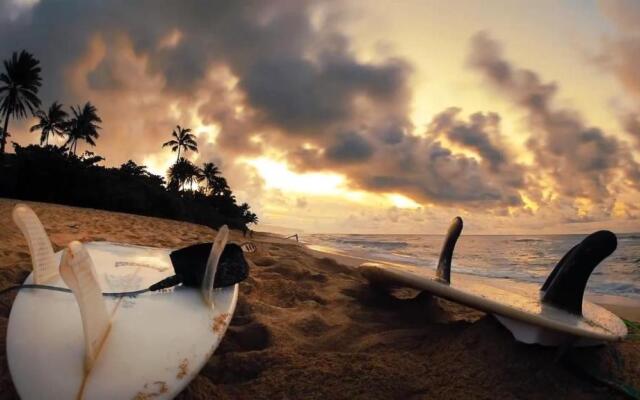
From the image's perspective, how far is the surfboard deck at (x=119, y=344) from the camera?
5.23 feet

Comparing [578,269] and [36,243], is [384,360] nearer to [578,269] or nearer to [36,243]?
[578,269]

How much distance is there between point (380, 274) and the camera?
3.62 metres

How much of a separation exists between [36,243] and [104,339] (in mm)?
853

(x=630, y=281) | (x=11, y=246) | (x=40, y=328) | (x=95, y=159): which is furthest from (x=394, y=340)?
(x=95, y=159)

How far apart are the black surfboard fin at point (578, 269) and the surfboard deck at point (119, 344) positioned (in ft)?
7.34

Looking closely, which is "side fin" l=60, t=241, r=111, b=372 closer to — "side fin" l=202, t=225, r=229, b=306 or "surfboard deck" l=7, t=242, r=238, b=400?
"surfboard deck" l=7, t=242, r=238, b=400

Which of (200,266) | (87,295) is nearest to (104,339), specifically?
(87,295)

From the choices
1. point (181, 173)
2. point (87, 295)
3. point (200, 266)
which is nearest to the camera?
point (87, 295)

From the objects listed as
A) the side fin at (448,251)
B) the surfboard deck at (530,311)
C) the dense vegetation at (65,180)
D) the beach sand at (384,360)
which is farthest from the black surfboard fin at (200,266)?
the dense vegetation at (65,180)

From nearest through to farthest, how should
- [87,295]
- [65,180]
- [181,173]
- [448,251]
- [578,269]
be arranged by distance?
[87,295], [578,269], [448,251], [65,180], [181,173]

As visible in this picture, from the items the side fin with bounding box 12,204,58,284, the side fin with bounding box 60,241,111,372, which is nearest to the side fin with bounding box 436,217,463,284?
the side fin with bounding box 60,241,111,372

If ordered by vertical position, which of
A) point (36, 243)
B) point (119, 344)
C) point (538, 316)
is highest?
point (36, 243)

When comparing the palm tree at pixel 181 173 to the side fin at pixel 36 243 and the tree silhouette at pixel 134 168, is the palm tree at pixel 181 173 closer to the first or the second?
the tree silhouette at pixel 134 168

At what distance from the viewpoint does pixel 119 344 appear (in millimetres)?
1761
